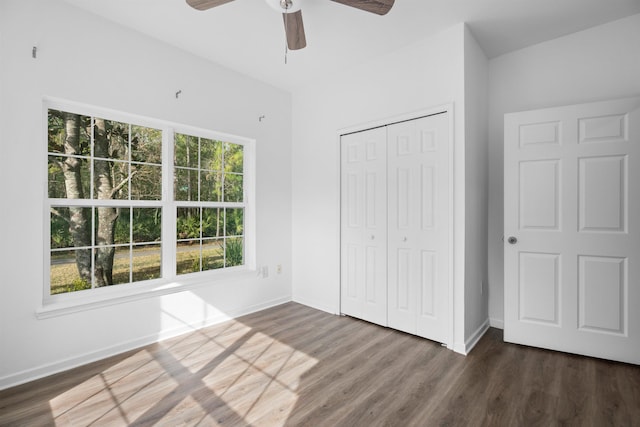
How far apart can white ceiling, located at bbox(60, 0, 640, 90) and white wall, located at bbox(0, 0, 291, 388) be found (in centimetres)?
24

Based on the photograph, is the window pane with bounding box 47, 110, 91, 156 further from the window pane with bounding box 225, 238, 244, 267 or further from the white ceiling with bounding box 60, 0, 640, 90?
the window pane with bounding box 225, 238, 244, 267

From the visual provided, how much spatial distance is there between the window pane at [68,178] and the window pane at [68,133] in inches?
3.0

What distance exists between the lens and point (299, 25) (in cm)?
230

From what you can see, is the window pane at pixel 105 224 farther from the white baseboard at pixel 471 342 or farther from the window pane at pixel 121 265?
the white baseboard at pixel 471 342

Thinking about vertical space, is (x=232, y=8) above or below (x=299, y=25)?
above

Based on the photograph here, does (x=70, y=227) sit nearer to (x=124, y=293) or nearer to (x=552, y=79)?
(x=124, y=293)

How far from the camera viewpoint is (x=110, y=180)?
9.18 ft

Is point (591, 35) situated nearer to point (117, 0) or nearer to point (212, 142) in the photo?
point (212, 142)

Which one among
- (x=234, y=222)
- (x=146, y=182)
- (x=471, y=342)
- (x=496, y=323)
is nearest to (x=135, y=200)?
(x=146, y=182)

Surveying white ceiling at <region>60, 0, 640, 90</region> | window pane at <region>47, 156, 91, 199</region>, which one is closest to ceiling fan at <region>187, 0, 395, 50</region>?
white ceiling at <region>60, 0, 640, 90</region>

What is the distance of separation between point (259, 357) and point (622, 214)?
10.7 ft

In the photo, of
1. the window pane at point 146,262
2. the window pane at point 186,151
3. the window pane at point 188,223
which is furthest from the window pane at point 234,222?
the window pane at point 146,262

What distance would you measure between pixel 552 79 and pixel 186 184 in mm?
3858

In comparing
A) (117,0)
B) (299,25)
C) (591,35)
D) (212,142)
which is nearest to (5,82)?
(117,0)
